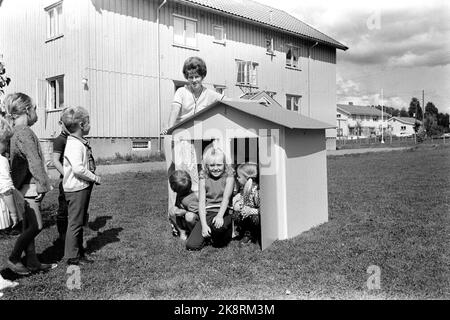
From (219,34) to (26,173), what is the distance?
18.8m

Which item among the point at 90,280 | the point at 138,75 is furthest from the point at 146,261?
the point at 138,75

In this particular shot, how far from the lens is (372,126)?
93562 mm

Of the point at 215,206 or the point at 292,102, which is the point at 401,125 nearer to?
the point at 292,102

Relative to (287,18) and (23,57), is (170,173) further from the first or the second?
(287,18)

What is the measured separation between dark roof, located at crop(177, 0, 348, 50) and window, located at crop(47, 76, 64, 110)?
657 centimetres

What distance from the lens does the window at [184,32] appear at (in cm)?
1911

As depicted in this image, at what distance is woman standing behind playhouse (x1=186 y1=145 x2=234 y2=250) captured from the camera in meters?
4.62

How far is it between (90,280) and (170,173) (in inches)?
78.4

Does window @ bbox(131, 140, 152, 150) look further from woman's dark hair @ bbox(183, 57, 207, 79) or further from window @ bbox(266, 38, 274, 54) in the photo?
woman's dark hair @ bbox(183, 57, 207, 79)

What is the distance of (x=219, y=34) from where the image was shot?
70.5ft

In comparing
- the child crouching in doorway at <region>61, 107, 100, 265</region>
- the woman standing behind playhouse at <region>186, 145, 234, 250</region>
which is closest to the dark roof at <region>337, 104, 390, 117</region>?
the woman standing behind playhouse at <region>186, 145, 234, 250</region>

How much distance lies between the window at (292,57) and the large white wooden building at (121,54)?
9.97 feet

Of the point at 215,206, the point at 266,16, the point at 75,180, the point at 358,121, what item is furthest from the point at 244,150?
the point at 358,121
